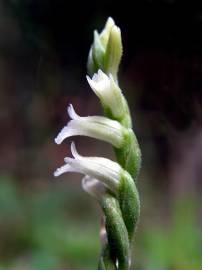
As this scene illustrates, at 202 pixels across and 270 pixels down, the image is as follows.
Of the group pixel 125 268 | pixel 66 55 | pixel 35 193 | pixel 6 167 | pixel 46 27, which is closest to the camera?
pixel 125 268

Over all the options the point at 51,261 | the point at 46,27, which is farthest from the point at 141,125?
the point at 51,261

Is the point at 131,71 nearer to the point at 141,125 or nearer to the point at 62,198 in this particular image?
the point at 141,125

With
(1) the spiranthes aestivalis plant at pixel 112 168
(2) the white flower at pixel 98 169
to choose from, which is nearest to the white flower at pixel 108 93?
(1) the spiranthes aestivalis plant at pixel 112 168

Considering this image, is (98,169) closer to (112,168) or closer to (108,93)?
(112,168)

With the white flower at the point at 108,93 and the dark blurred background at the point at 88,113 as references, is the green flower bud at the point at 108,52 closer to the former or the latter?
the white flower at the point at 108,93

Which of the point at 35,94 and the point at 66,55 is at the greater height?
the point at 35,94
